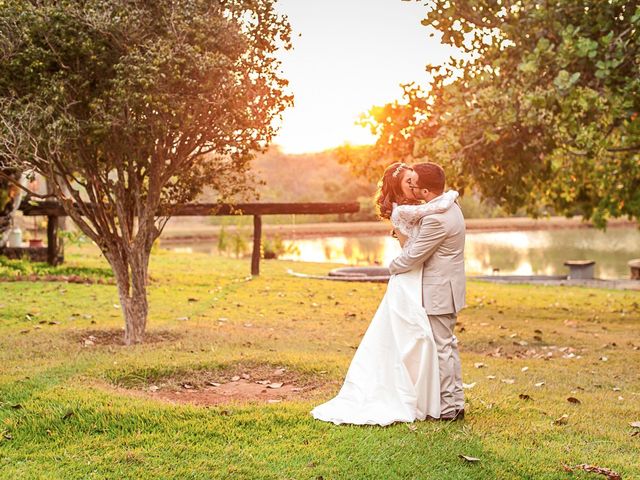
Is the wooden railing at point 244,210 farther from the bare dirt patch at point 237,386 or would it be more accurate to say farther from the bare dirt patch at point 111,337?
the bare dirt patch at point 237,386

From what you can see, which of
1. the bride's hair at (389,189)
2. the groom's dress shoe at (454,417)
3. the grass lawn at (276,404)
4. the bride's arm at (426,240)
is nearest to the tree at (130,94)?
the grass lawn at (276,404)

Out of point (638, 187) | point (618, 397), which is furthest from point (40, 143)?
point (638, 187)

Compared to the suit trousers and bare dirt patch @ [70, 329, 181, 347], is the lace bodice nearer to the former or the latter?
the suit trousers

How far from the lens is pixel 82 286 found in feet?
54.6

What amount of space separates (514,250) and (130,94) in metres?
28.9

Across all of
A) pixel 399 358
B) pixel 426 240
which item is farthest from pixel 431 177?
pixel 399 358

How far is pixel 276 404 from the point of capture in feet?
22.4

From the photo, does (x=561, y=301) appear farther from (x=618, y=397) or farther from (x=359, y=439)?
(x=359, y=439)

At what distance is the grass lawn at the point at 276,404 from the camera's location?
5566mm

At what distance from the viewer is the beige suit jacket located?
20.9 feet

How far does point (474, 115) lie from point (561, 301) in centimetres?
688

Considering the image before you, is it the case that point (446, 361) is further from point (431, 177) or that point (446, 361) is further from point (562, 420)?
point (431, 177)


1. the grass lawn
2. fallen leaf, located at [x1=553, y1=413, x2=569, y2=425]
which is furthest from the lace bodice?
fallen leaf, located at [x1=553, y1=413, x2=569, y2=425]

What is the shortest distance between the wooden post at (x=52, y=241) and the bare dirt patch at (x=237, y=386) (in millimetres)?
12193
